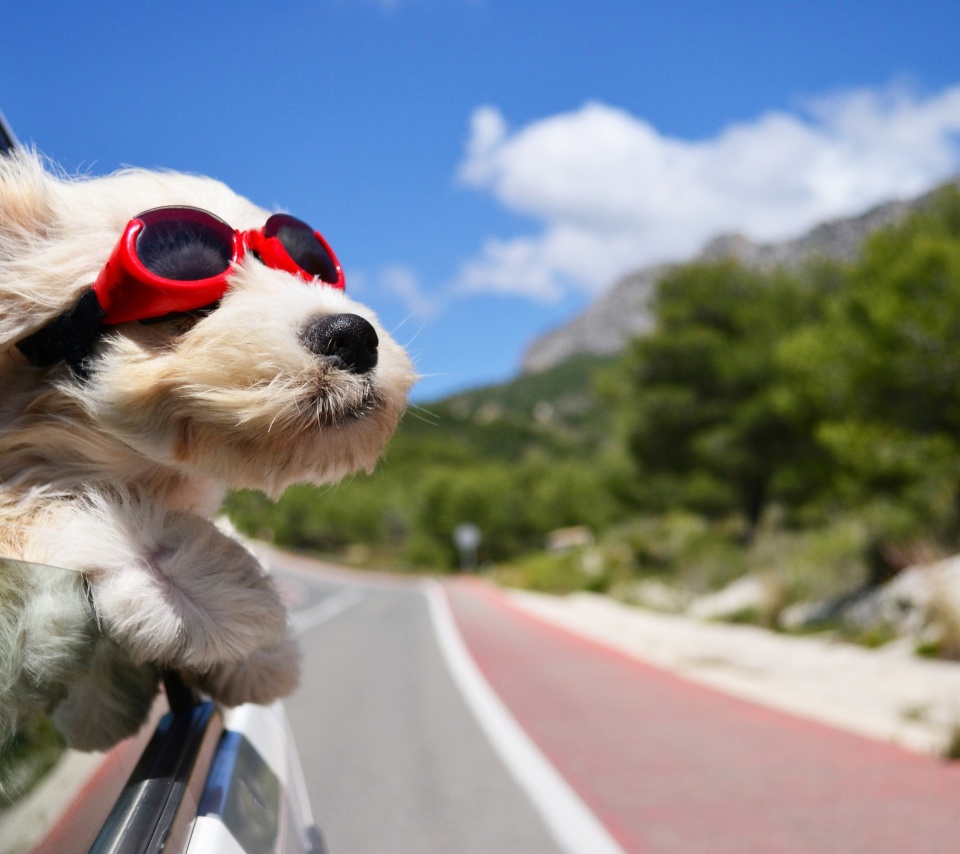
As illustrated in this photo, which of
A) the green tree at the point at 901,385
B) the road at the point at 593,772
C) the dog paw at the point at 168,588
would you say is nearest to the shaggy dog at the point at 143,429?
the dog paw at the point at 168,588

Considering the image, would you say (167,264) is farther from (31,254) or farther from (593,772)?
(593,772)

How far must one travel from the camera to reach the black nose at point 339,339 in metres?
1.27

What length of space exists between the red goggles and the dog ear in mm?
56

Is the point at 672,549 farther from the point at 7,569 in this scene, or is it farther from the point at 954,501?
the point at 7,569

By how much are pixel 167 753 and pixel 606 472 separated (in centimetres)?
3238

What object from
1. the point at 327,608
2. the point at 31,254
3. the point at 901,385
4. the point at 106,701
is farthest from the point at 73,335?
the point at 327,608

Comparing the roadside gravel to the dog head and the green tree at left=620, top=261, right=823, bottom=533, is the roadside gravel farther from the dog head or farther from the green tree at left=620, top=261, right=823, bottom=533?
the green tree at left=620, top=261, right=823, bottom=533

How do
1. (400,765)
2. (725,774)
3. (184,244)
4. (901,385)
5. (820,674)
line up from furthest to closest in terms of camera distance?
1. (901,385)
2. (820,674)
3. (400,765)
4. (725,774)
5. (184,244)

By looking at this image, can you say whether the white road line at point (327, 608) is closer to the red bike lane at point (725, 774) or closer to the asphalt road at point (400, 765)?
the asphalt road at point (400, 765)

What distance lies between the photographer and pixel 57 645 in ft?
3.59

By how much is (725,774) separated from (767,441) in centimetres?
2317

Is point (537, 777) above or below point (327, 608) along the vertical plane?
above

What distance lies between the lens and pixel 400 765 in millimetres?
7145

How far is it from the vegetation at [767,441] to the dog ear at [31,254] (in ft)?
1.48
